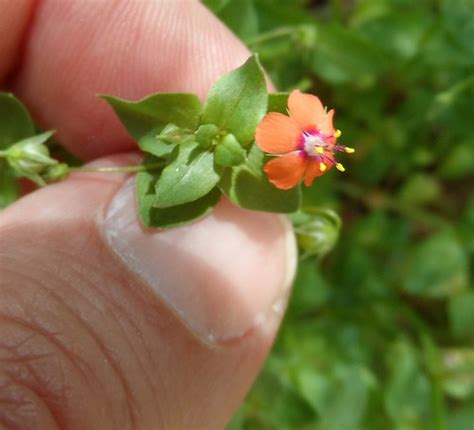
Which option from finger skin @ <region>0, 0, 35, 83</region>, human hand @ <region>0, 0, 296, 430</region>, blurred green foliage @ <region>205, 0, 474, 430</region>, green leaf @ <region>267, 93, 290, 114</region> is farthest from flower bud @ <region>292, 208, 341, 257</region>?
finger skin @ <region>0, 0, 35, 83</region>

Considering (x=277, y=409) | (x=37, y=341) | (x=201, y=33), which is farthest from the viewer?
Result: (x=277, y=409)

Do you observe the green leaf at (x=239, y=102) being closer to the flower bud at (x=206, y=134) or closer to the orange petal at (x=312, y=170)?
the flower bud at (x=206, y=134)

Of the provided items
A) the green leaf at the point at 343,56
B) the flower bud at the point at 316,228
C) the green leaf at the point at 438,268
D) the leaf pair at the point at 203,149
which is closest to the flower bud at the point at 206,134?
the leaf pair at the point at 203,149

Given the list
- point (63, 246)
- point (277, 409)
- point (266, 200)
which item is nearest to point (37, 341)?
point (63, 246)

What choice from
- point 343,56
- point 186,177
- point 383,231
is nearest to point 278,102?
point 186,177

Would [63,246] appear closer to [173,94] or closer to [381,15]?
[173,94]

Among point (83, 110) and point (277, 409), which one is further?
point (277, 409)

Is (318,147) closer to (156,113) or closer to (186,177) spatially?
(186,177)
